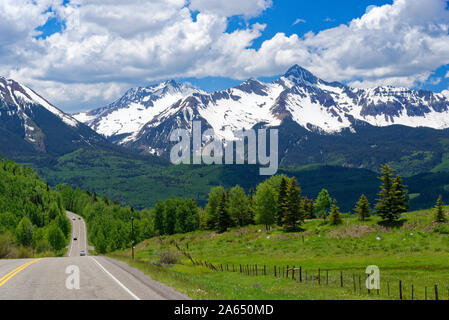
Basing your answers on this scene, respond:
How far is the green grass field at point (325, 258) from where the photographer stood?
35812mm

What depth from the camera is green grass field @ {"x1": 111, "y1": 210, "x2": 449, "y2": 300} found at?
35.8 metres

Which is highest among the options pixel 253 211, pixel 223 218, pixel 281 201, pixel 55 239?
pixel 281 201

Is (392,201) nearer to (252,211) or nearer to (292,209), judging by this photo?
(292,209)

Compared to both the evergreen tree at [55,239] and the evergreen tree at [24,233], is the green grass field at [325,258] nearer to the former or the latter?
the evergreen tree at [55,239]

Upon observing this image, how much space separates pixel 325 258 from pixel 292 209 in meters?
29.4

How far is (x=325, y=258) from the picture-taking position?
72.1m

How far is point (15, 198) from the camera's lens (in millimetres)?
186375

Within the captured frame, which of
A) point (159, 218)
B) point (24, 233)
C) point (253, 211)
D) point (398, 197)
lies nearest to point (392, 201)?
point (398, 197)

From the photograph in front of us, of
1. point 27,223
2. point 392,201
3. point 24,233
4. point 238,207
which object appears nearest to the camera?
point 392,201

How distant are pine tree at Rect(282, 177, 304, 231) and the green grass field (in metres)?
2.99

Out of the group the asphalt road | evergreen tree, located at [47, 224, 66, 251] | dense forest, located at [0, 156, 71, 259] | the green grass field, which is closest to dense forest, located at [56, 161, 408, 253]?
the green grass field
